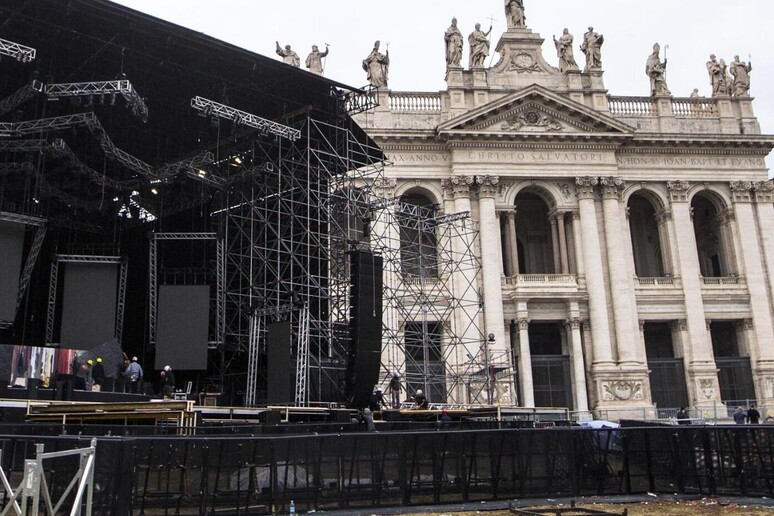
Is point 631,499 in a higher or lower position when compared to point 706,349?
lower

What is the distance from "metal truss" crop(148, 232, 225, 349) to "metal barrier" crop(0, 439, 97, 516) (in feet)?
61.9

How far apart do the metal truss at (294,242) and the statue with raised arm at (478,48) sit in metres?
11.4

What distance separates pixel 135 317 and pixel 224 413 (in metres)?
11.2

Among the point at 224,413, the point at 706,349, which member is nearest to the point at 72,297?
the point at 224,413

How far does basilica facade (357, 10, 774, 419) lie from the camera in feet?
120

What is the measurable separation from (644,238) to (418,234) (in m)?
14.3

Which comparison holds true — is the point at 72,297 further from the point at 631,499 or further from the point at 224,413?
the point at 631,499

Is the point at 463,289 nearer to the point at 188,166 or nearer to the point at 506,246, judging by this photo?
Result: the point at 506,246

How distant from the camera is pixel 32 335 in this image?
28359 mm

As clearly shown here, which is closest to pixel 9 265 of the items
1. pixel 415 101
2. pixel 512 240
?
pixel 415 101

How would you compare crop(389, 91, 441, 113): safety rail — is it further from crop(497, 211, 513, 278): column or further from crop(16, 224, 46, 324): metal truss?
crop(16, 224, 46, 324): metal truss

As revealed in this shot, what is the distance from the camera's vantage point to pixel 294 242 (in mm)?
25688

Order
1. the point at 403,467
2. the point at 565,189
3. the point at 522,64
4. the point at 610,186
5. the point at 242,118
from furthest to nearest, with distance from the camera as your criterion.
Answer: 1. the point at 522,64
2. the point at 565,189
3. the point at 610,186
4. the point at 242,118
5. the point at 403,467

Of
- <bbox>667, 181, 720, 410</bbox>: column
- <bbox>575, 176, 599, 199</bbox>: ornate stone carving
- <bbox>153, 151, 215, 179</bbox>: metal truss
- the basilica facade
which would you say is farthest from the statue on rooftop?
<bbox>153, 151, 215, 179</bbox>: metal truss
